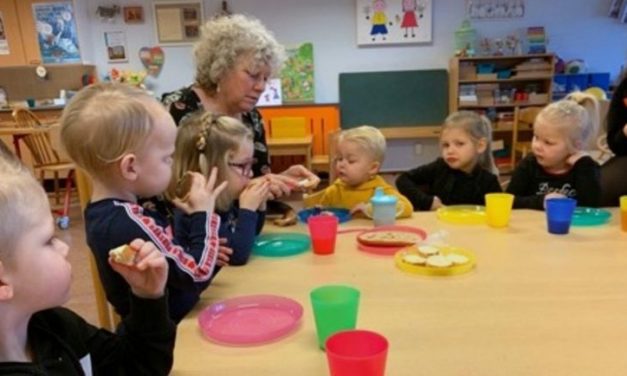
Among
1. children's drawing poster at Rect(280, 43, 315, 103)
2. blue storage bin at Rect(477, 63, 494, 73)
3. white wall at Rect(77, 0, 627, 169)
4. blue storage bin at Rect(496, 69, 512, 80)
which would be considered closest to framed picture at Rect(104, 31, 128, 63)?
white wall at Rect(77, 0, 627, 169)

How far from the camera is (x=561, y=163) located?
2.15 m

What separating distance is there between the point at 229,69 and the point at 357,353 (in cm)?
143

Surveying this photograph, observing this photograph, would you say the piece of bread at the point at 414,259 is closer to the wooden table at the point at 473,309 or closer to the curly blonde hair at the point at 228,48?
the wooden table at the point at 473,309

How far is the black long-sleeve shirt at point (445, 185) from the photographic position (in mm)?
2242

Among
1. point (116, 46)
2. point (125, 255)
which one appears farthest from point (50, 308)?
point (116, 46)

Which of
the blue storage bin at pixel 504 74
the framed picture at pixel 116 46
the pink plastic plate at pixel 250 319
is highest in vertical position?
the framed picture at pixel 116 46

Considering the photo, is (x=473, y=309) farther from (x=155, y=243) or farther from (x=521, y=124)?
→ (x=521, y=124)

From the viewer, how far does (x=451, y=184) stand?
2.31 meters

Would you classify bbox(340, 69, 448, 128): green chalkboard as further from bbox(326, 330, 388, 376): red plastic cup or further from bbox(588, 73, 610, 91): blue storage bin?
bbox(326, 330, 388, 376): red plastic cup

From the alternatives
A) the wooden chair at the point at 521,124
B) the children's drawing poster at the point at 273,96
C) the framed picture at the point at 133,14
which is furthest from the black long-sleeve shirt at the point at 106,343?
the framed picture at the point at 133,14

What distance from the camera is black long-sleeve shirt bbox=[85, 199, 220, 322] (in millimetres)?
1030

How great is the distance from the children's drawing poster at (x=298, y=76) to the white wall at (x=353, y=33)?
99 mm

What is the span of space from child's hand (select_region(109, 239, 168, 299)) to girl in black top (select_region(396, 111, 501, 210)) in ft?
4.92

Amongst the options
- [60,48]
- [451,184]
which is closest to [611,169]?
[451,184]
